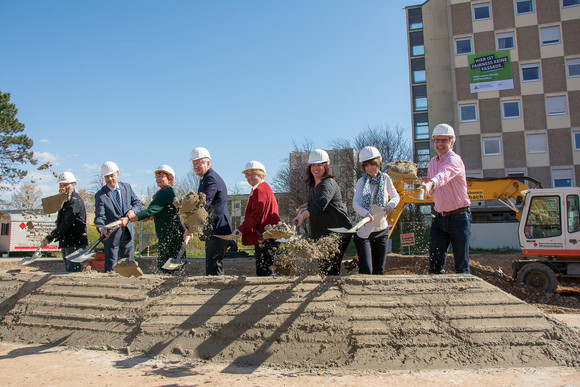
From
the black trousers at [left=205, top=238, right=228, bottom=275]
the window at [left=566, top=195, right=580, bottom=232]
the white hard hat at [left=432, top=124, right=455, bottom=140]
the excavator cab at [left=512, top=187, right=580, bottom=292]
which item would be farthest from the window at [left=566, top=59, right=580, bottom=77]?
the black trousers at [left=205, top=238, right=228, bottom=275]

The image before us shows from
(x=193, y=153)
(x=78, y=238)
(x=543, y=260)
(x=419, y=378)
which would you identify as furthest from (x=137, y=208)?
(x=543, y=260)

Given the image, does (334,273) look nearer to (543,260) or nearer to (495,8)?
(543,260)

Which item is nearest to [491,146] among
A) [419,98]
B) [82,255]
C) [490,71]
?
[490,71]

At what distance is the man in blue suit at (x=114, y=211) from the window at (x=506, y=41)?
29313mm

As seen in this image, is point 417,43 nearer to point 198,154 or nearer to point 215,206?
point 198,154

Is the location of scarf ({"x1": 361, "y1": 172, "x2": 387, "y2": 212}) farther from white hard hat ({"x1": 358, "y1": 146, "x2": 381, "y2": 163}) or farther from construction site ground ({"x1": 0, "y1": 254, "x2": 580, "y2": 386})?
construction site ground ({"x1": 0, "y1": 254, "x2": 580, "y2": 386})

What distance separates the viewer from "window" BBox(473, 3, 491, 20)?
28.4m

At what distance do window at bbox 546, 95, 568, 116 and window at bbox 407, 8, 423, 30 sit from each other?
34.6 ft

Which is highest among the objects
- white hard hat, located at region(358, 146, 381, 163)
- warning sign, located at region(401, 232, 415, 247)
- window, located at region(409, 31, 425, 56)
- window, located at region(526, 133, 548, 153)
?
window, located at region(409, 31, 425, 56)

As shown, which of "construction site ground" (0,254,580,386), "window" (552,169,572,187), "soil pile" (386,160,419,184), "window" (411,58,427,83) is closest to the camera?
"construction site ground" (0,254,580,386)

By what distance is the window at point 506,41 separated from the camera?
91.7 feet

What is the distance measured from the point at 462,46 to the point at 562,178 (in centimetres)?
1093

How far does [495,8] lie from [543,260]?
25.2m

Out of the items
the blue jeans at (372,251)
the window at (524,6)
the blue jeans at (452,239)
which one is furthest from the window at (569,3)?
the blue jeans at (372,251)
